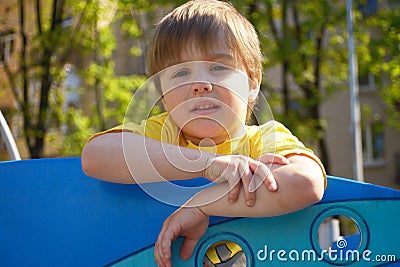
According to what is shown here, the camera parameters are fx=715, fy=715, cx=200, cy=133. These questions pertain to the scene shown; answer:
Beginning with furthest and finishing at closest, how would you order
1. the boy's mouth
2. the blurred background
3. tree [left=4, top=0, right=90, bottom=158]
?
tree [left=4, top=0, right=90, bottom=158], the blurred background, the boy's mouth

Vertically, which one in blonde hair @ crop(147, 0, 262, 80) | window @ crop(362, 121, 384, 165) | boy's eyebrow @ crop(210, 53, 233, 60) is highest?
blonde hair @ crop(147, 0, 262, 80)

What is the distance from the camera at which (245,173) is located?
4.23 ft

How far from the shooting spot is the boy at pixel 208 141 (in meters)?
1.30

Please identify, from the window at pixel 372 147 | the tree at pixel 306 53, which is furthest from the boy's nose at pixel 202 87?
the window at pixel 372 147

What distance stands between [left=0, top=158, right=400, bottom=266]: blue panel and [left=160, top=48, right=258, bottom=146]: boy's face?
112mm

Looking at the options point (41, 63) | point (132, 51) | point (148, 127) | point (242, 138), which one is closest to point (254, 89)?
point (242, 138)

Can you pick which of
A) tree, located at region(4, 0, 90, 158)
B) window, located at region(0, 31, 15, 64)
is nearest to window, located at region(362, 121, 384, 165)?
window, located at region(0, 31, 15, 64)

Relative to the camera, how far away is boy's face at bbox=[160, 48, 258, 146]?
1.38m

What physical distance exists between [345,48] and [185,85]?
999 centimetres

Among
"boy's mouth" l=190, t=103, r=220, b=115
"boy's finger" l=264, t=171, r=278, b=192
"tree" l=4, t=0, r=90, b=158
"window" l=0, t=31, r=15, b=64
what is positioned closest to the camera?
"boy's finger" l=264, t=171, r=278, b=192

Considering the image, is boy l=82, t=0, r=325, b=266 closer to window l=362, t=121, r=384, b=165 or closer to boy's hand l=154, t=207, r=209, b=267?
boy's hand l=154, t=207, r=209, b=267

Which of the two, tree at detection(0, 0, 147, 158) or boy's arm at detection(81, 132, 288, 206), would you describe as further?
tree at detection(0, 0, 147, 158)

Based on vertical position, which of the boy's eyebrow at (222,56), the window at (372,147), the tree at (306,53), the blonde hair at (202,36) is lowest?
the window at (372,147)

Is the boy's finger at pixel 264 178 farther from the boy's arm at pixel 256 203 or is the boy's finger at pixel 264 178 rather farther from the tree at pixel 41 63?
the tree at pixel 41 63
